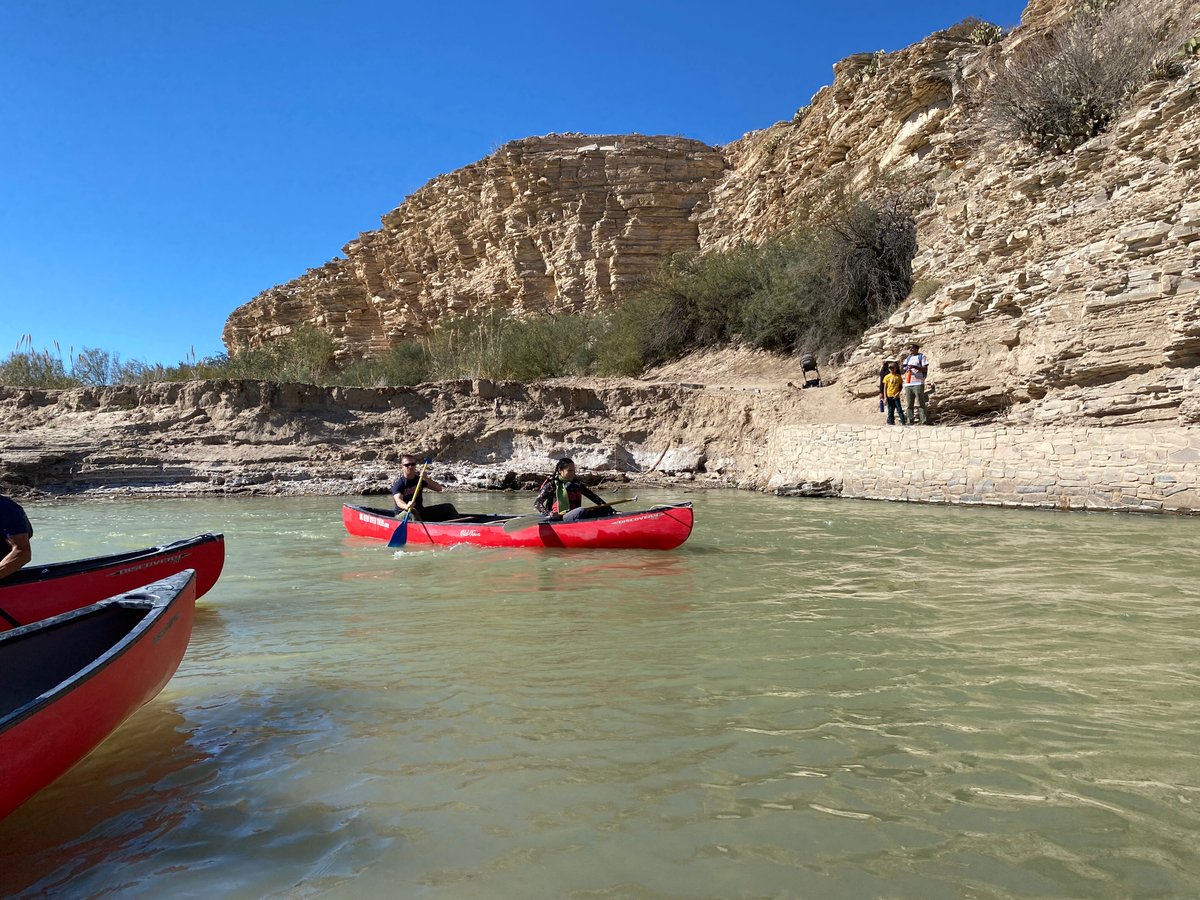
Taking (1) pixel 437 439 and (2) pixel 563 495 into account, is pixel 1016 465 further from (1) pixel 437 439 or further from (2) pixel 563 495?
(1) pixel 437 439

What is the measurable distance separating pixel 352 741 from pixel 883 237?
19577 mm

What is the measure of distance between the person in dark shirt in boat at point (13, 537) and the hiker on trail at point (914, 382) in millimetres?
12384

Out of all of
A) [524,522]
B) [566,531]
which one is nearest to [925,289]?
[566,531]

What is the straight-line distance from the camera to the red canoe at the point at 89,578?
189 inches

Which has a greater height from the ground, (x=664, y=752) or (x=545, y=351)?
(x=545, y=351)

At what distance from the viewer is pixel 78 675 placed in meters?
2.62

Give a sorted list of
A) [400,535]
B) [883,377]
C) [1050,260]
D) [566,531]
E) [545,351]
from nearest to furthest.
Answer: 1. [566,531]
2. [400,535]
3. [1050,260]
4. [883,377]
5. [545,351]

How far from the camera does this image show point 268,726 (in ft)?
11.0

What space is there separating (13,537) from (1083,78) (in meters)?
19.3

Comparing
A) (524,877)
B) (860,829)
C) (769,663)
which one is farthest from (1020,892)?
(769,663)

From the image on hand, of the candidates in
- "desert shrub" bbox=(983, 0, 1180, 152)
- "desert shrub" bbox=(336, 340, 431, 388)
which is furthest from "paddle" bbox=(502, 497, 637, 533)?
"desert shrub" bbox=(336, 340, 431, 388)

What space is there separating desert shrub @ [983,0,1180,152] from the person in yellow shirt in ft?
22.0

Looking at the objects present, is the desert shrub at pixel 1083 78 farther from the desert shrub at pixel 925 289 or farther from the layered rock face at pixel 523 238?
the layered rock face at pixel 523 238

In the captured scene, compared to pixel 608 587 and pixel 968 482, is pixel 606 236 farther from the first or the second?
pixel 608 587
